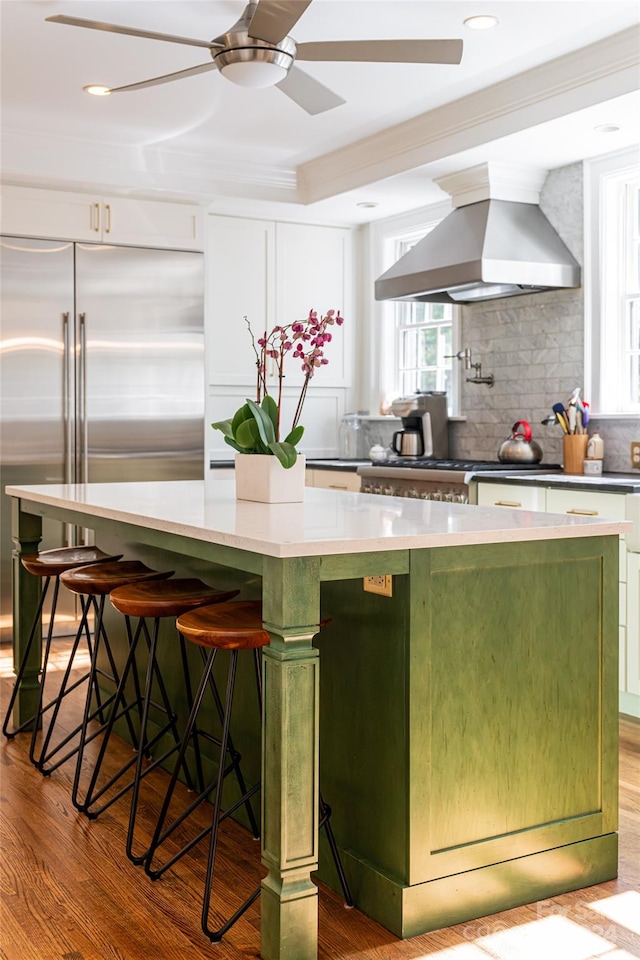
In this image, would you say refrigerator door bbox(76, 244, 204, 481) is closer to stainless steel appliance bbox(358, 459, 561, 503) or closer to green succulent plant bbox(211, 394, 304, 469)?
stainless steel appliance bbox(358, 459, 561, 503)

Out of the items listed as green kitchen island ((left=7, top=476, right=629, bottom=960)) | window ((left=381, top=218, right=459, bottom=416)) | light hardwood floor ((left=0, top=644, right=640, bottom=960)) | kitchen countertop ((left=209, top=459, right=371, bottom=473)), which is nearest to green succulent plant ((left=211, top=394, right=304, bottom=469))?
green kitchen island ((left=7, top=476, right=629, bottom=960))

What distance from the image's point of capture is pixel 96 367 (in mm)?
5512

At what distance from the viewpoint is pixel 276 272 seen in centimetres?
635

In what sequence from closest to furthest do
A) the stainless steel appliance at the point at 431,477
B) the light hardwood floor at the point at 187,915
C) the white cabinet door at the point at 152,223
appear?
the light hardwood floor at the point at 187,915
the stainless steel appliance at the point at 431,477
the white cabinet door at the point at 152,223

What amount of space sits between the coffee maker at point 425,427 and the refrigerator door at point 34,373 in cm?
193

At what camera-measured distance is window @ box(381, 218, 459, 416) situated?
611cm

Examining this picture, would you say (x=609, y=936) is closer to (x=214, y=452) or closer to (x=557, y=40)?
(x=557, y=40)

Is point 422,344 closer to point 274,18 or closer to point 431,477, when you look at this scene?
point 431,477

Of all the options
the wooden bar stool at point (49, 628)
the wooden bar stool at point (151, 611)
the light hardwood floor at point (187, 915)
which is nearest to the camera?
the light hardwood floor at point (187, 915)

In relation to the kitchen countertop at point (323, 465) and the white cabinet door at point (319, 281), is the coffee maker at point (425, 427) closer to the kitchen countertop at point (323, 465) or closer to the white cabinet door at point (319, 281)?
the kitchen countertop at point (323, 465)

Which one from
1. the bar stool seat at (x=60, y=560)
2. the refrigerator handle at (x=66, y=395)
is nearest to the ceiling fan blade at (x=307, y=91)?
→ the bar stool seat at (x=60, y=560)

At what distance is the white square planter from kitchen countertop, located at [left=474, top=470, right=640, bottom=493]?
1.52m

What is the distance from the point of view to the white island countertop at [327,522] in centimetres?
211

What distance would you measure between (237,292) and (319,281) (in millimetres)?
610
